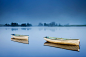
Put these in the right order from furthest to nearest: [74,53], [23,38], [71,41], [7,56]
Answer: [23,38] < [71,41] < [74,53] < [7,56]

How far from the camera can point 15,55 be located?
24.5ft

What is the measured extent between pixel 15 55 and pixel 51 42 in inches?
221

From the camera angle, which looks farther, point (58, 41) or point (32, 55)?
point (58, 41)

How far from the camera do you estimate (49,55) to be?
7531 mm

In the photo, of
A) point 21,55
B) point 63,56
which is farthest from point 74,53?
point 21,55

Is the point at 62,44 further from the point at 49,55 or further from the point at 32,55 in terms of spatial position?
the point at 32,55

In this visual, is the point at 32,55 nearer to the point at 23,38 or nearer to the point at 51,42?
the point at 51,42

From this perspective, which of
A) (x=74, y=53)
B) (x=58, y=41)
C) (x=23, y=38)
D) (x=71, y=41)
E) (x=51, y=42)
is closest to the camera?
(x=74, y=53)

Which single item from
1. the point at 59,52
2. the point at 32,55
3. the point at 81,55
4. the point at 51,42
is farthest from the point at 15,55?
the point at 81,55

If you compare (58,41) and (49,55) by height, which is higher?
(58,41)

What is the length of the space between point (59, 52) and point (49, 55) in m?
1.41

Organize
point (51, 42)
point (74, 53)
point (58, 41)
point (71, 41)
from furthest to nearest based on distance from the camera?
1. point (51, 42)
2. point (58, 41)
3. point (71, 41)
4. point (74, 53)

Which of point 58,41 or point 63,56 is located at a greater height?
point 58,41

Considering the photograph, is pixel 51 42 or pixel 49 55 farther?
pixel 51 42
